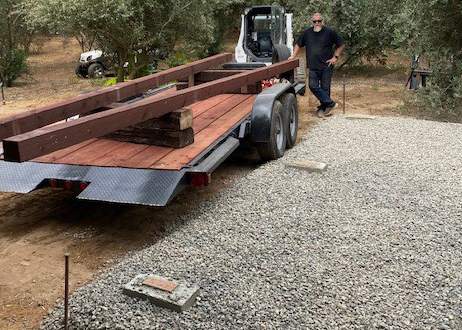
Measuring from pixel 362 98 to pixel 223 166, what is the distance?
718 cm

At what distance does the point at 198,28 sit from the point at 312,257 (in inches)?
462

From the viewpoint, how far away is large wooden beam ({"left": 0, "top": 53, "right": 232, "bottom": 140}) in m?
4.26

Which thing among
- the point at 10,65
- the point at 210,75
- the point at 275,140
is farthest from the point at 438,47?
the point at 10,65

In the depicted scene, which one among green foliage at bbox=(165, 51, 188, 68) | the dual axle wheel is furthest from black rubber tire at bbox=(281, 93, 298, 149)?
green foliage at bbox=(165, 51, 188, 68)

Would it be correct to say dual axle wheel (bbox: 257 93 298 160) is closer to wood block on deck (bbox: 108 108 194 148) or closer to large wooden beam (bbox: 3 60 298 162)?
large wooden beam (bbox: 3 60 298 162)

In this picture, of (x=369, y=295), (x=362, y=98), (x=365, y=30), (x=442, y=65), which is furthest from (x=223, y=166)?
A: (x=365, y=30)

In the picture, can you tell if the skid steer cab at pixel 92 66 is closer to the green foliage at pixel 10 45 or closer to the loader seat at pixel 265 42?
the green foliage at pixel 10 45

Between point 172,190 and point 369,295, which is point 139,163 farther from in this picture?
point 369,295

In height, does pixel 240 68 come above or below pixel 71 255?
above

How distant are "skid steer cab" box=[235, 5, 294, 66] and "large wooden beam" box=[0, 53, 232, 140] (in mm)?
5088

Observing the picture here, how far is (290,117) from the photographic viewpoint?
297 inches

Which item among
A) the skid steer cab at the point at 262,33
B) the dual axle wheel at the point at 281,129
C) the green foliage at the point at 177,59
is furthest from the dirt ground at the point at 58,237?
the green foliage at the point at 177,59

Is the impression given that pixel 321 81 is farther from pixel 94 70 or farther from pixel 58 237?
pixel 94 70

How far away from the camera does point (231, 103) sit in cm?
761
